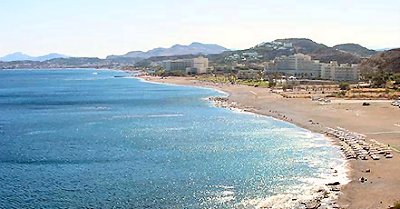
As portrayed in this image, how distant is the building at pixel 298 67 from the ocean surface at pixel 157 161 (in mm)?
82525

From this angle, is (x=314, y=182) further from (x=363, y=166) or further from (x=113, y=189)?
(x=113, y=189)

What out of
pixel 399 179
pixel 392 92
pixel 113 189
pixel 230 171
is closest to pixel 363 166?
pixel 399 179

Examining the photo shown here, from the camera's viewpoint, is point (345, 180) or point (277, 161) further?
point (277, 161)

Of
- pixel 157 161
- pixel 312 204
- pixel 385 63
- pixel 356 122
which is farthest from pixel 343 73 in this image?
pixel 312 204

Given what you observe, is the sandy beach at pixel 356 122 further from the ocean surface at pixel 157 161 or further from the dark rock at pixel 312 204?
the ocean surface at pixel 157 161

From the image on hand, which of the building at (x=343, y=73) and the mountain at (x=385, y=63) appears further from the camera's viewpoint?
the mountain at (x=385, y=63)

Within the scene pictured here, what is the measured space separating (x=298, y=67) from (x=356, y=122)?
333 ft

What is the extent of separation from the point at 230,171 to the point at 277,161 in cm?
477

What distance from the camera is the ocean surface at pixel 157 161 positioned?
3035 cm

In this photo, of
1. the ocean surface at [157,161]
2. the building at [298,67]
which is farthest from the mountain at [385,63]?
the ocean surface at [157,161]

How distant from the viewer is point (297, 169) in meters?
36.6

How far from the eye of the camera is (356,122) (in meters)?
56.7

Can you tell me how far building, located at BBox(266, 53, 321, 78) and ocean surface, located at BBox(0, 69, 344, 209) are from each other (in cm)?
8252

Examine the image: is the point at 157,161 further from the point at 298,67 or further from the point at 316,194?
the point at 298,67
